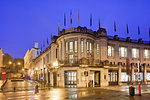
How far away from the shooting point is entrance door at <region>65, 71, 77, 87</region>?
39831 millimetres

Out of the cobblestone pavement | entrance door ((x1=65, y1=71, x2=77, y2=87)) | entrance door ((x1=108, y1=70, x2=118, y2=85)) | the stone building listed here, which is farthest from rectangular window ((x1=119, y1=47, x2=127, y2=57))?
the cobblestone pavement

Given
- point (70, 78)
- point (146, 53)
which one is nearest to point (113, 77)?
point (70, 78)

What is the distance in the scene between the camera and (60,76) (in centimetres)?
3928

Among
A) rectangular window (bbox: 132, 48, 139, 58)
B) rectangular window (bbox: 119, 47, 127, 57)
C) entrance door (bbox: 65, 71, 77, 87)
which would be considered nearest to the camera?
entrance door (bbox: 65, 71, 77, 87)

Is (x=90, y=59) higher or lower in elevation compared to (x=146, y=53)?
lower

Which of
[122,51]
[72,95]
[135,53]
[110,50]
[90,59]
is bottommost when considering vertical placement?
[72,95]

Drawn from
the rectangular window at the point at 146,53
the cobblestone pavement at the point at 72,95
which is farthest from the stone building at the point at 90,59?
the cobblestone pavement at the point at 72,95

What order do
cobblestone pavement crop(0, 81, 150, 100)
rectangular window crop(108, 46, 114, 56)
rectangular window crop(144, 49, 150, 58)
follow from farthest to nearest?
rectangular window crop(144, 49, 150, 58), rectangular window crop(108, 46, 114, 56), cobblestone pavement crop(0, 81, 150, 100)

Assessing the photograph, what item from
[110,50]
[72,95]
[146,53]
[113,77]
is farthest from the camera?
[146,53]

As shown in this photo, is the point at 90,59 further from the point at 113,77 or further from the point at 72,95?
the point at 72,95

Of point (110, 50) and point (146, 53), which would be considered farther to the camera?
point (146, 53)

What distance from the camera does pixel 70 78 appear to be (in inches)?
1582

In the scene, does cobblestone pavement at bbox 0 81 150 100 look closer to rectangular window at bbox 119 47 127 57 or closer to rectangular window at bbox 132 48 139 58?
rectangular window at bbox 119 47 127 57

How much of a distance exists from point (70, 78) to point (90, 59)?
672cm
